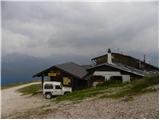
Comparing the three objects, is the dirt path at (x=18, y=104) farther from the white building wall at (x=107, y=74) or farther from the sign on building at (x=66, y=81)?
the white building wall at (x=107, y=74)

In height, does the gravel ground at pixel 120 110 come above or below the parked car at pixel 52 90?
below

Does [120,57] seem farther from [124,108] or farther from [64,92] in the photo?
[124,108]

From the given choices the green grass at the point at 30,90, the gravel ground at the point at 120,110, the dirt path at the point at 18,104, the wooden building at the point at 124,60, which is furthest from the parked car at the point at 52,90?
the wooden building at the point at 124,60

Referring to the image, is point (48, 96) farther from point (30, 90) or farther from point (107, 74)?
point (30, 90)

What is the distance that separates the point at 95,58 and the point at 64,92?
2216 cm

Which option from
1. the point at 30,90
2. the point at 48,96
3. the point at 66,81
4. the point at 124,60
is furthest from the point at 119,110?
the point at 124,60

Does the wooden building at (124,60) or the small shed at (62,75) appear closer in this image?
the small shed at (62,75)

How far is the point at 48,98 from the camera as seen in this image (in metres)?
31.8

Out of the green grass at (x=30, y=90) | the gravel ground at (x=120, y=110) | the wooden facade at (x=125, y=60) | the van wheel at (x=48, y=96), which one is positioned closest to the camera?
the gravel ground at (x=120, y=110)

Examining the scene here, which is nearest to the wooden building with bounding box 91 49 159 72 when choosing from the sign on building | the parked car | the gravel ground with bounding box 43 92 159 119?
the sign on building

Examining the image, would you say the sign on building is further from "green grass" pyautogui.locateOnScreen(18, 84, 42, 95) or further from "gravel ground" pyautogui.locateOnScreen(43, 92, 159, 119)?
"gravel ground" pyautogui.locateOnScreen(43, 92, 159, 119)

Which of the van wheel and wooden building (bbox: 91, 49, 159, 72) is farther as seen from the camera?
wooden building (bbox: 91, 49, 159, 72)

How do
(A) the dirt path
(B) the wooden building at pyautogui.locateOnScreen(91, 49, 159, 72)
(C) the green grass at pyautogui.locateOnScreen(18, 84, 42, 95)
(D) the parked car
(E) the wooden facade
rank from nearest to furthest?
(A) the dirt path, (D) the parked car, (C) the green grass at pyautogui.locateOnScreen(18, 84, 42, 95), (B) the wooden building at pyautogui.locateOnScreen(91, 49, 159, 72), (E) the wooden facade

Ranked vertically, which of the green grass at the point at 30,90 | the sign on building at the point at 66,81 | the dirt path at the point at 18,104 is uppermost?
the sign on building at the point at 66,81
